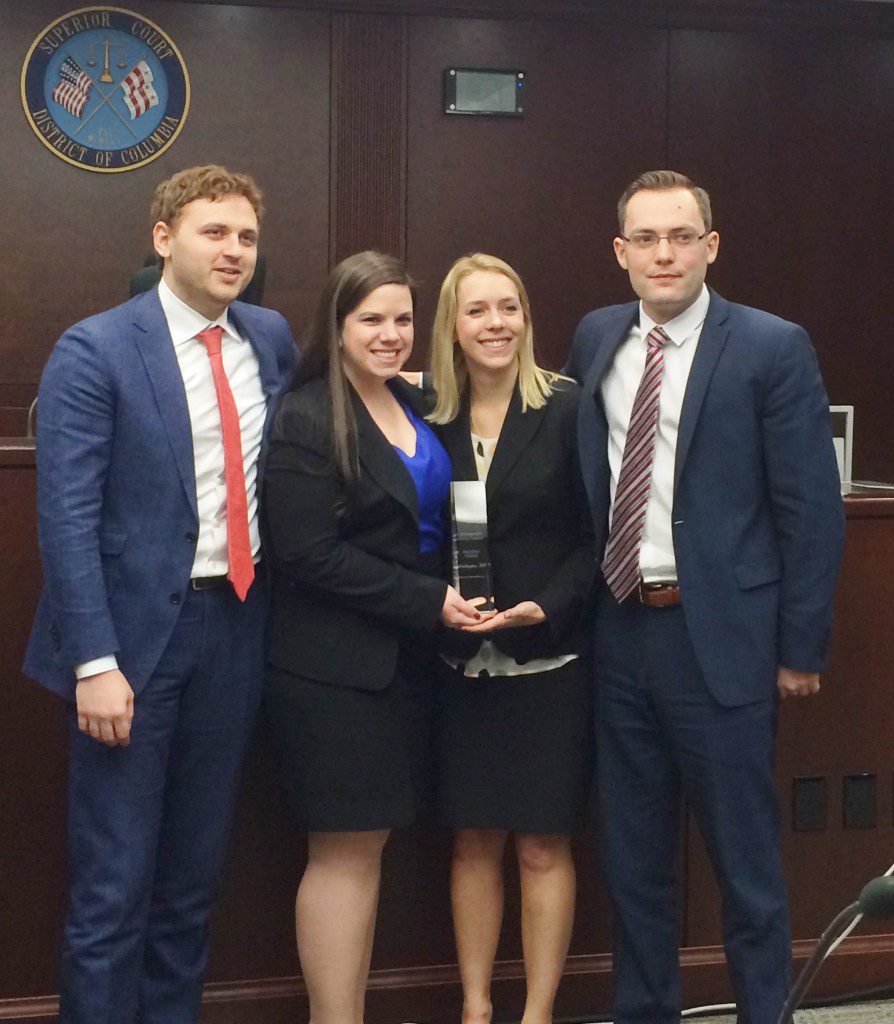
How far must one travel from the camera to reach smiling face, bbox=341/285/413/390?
236cm

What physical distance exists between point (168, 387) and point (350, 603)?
1.54 ft

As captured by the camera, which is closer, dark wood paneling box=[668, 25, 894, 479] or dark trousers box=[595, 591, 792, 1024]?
dark trousers box=[595, 591, 792, 1024]

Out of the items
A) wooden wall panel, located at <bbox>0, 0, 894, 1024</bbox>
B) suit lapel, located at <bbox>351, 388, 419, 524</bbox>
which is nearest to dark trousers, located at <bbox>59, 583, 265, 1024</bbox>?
suit lapel, located at <bbox>351, 388, 419, 524</bbox>

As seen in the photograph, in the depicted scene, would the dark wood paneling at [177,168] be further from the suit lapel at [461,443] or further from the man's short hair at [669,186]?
the man's short hair at [669,186]

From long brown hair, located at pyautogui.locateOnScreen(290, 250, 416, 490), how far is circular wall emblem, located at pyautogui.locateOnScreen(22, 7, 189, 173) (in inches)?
129

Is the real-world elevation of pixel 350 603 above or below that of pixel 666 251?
below

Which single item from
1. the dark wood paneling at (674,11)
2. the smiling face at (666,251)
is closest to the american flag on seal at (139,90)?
the dark wood paneling at (674,11)

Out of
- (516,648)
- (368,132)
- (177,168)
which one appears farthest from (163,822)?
(368,132)

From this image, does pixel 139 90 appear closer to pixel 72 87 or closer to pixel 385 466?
pixel 72 87

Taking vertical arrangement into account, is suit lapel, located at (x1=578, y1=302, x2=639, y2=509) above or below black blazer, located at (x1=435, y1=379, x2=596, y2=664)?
above

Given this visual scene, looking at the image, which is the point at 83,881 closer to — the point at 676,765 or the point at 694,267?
the point at 676,765

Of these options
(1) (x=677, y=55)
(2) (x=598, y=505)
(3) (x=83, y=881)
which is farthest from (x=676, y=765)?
(1) (x=677, y=55)

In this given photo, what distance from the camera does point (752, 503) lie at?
237 centimetres

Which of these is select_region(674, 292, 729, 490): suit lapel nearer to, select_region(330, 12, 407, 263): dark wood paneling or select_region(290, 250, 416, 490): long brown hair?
select_region(290, 250, 416, 490): long brown hair
